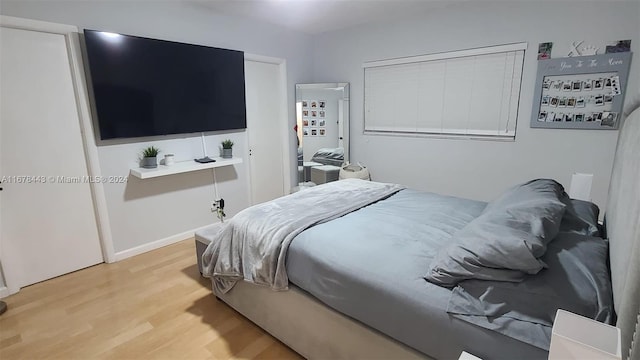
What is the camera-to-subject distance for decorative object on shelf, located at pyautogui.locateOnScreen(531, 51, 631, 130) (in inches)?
103

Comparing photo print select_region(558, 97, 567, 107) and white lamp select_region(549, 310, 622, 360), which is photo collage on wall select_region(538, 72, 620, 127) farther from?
white lamp select_region(549, 310, 622, 360)

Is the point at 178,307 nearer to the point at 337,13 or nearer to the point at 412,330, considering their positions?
the point at 412,330

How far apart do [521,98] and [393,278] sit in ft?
8.82

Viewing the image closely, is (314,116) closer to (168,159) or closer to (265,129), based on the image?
(265,129)

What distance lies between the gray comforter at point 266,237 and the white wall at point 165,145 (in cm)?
136

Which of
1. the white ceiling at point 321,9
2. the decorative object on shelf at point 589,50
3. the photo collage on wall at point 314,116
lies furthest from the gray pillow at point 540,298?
the photo collage on wall at point 314,116

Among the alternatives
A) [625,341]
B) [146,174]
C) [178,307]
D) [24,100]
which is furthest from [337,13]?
[625,341]

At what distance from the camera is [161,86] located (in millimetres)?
3021

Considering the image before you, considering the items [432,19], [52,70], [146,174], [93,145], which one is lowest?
[146,174]

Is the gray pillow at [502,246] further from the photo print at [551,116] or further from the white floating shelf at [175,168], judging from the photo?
the white floating shelf at [175,168]

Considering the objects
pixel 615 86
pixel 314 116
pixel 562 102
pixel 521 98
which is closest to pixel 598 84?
pixel 615 86

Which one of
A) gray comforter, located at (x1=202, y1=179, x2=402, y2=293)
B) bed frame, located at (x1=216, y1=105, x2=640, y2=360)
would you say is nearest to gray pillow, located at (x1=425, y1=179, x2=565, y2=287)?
bed frame, located at (x1=216, y1=105, x2=640, y2=360)

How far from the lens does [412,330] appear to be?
4.33ft

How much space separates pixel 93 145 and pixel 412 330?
293 centimetres
